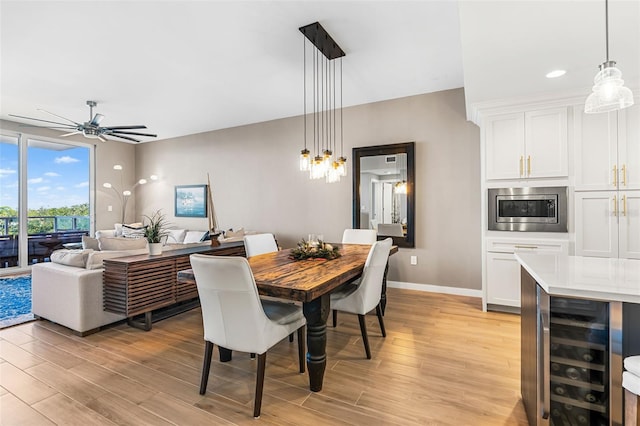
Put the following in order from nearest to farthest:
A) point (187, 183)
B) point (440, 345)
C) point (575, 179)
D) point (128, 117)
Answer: point (440, 345) < point (575, 179) < point (128, 117) < point (187, 183)

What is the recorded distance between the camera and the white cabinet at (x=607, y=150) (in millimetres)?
2857

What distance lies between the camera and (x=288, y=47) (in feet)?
9.98

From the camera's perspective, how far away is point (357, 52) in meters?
3.14

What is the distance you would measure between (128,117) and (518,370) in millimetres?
6350

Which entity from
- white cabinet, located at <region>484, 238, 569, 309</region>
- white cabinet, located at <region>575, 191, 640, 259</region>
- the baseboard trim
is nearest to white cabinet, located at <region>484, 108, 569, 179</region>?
white cabinet, located at <region>575, 191, 640, 259</region>

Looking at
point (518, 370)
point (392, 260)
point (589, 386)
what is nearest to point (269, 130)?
point (392, 260)

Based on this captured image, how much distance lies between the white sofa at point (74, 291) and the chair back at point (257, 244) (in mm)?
1273

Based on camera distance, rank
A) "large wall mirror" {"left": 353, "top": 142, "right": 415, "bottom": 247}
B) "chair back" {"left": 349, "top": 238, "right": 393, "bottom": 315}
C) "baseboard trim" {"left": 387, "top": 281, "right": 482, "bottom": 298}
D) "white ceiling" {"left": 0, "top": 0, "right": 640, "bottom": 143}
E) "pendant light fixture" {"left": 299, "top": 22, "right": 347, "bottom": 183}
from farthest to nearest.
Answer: "large wall mirror" {"left": 353, "top": 142, "right": 415, "bottom": 247}, "baseboard trim" {"left": 387, "top": 281, "right": 482, "bottom": 298}, "pendant light fixture" {"left": 299, "top": 22, "right": 347, "bottom": 183}, "chair back" {"left": 349, "top": 238, "right": 393, "bottom": 315}, "white ceiling" {"left": 0, "top": 0, "right": 640, "bottom": 143}

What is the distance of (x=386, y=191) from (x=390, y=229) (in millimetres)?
556

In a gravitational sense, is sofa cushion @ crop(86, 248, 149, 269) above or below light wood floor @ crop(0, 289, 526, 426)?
above

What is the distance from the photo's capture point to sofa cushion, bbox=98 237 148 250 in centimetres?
322

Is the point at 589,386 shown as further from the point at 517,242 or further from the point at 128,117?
the point at 128,117

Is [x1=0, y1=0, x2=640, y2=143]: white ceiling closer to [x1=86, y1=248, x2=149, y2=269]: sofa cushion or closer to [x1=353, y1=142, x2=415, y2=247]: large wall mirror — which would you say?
[x1=353, y1=142, x2=415, y2=247]: large wall mirror

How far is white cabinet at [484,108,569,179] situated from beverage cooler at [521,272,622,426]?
233 cm
